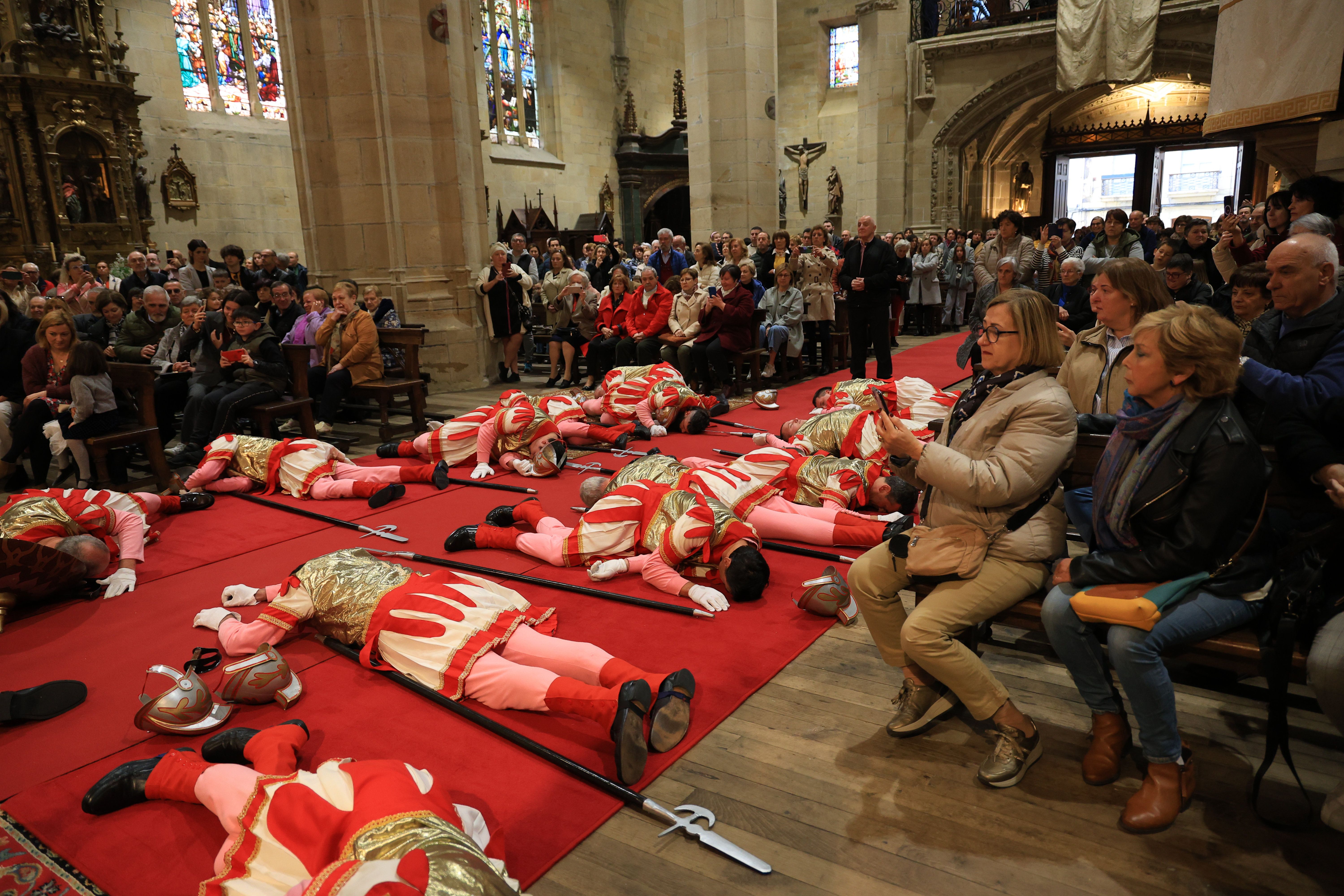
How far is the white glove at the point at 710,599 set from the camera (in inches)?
149

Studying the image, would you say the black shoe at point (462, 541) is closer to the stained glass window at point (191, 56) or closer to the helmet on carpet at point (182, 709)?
the helmet on carpet at point (182, 709)

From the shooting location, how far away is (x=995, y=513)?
267 cm

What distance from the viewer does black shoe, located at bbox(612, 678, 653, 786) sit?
2535 mm

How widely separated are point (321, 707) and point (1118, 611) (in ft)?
9.00

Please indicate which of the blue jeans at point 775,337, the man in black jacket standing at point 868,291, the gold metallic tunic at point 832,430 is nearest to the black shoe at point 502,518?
the gold metallic tunic at point 832,430

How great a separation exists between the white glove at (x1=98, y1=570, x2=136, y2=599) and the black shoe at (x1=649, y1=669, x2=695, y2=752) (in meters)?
3.19

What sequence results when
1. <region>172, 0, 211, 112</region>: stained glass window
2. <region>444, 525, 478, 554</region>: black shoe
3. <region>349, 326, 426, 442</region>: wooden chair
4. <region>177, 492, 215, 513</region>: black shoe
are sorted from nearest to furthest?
<region>444, 525, 478, 554</region>: black shoe < <region>177, 492, 215, 513</region>: black shoe < <region>349, 326, 426, 442</region>: wooden chair < <region>172, 0, 211, 112</region>: stained glass window

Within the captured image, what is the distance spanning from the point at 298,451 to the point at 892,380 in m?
4.39

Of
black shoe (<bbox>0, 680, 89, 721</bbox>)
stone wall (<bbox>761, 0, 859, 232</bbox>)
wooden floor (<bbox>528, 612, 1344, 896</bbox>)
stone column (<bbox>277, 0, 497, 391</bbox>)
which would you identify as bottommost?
wooden floor (<bbox>528, 612, 1344, 896</bbox>)

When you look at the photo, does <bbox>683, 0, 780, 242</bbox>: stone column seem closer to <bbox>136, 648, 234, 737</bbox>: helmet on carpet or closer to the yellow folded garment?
<bbox>136, 648, 234, 737</bbox>: helmet on carpet

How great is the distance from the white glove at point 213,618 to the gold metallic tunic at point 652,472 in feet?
6.18

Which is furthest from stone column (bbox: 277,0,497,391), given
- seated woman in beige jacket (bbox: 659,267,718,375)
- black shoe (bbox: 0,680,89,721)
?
black shoe (bbox: 0,680,89,721)

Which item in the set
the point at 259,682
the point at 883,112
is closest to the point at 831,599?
the point at 259,682

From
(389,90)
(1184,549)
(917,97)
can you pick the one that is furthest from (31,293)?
(917,97)
